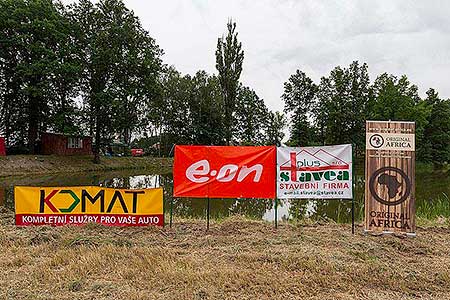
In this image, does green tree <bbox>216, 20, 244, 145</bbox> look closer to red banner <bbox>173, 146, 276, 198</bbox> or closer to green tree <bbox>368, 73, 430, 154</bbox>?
green tree <bbox>368, 73, 430, 154</bbox>

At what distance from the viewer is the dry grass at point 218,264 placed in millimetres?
4164

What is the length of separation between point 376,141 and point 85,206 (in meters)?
5.53

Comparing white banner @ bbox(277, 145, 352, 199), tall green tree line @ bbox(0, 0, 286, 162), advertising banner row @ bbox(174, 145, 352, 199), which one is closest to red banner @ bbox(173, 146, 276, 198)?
advertising banner row @ bbox(174, 145, 352, 199)

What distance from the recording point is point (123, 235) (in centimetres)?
668

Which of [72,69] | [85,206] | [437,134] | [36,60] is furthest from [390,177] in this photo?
[437,134]

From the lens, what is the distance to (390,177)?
672 cm

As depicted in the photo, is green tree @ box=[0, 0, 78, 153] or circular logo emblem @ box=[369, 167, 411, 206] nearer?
circular logo emblem @ box=[369, 167, 411, 206]

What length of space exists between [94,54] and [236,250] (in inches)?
1070

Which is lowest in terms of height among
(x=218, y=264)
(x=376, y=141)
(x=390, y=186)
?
(x=218, y=264)

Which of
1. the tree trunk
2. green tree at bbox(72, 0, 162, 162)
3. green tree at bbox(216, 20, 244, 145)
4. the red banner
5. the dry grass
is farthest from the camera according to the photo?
green tree at bbox(216, 20, 244, 145)

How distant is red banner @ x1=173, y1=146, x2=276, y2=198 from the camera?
710cm

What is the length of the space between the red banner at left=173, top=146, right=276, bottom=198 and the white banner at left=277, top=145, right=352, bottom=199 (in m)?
0.21

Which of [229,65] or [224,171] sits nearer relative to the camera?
[224,171]

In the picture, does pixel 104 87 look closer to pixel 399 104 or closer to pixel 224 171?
pixel 224 171
